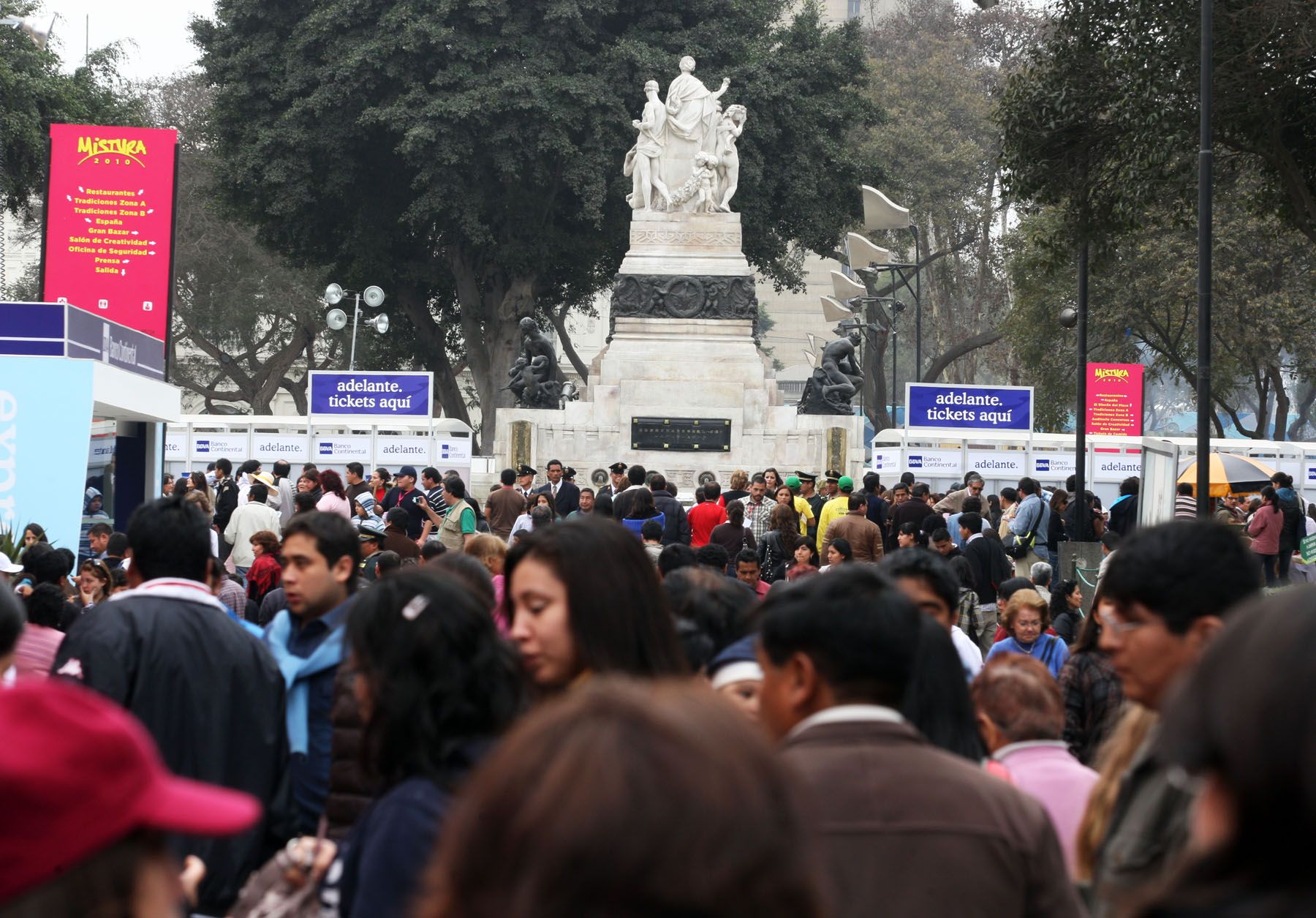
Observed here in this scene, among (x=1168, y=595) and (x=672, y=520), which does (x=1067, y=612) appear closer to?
(x=672, y=520)

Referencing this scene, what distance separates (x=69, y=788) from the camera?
168 cm

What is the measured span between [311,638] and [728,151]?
90.7 feet

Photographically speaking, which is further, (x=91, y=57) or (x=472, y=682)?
(x=91, y=57)

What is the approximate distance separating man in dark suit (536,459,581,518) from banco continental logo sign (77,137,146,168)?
6227mm

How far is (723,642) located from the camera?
509 cm

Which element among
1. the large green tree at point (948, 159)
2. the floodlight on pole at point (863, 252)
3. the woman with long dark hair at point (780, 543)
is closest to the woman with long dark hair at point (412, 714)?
the woman with long dark hair at point (780, 543)

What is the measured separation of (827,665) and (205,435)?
1024 inches

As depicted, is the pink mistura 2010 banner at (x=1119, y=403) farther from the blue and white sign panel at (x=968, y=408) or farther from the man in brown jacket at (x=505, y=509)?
the man in brown jacket at (x=505, y=509)

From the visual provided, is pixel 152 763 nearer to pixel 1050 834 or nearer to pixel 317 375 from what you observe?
pixel 1050 834

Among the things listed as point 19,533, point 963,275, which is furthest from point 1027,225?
point 19,533

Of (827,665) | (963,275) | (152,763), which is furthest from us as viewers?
(963,275)

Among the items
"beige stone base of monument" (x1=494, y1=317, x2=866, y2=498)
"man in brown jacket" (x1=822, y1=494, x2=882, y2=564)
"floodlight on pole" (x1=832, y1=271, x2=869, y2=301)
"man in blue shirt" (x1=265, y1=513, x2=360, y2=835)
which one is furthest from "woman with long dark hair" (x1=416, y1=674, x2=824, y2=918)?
"floodlight on pole" (x1=832, y1=271, x2=869, y2=301)

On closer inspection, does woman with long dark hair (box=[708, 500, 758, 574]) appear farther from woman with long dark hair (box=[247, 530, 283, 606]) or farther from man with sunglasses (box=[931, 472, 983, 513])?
man with sunglasses (box=[931, 472, 983, 513])

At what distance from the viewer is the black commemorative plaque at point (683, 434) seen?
101 feet
